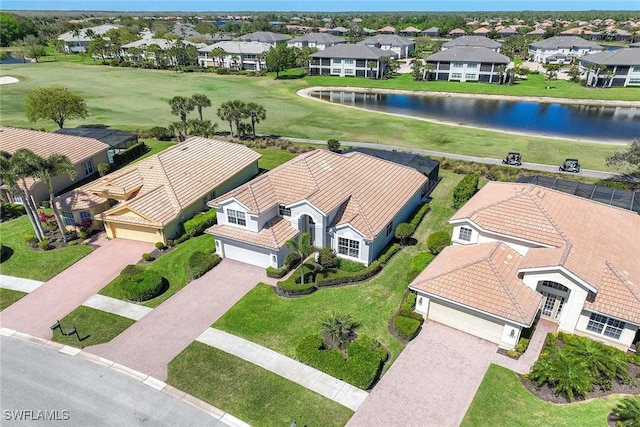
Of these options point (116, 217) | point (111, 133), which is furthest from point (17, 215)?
point (111, 133)

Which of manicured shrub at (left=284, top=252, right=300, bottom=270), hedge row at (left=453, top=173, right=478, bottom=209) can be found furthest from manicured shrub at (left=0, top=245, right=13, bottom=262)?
hedge row at (left=453, top=173, right=478, bottom=209)

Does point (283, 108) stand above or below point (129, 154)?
below

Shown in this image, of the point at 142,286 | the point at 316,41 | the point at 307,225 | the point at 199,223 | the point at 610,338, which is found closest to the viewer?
the point at 610,338

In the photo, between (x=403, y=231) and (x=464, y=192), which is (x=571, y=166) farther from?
(x=403, y=231)

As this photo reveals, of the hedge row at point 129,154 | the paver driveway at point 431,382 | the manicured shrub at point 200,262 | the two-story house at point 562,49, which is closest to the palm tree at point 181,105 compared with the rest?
the hedge row at point 129,154

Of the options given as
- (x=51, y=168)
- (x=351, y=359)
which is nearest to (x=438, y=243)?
(x=351, y=359)

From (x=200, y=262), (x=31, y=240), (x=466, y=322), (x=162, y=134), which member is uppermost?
(x=162, y=134)

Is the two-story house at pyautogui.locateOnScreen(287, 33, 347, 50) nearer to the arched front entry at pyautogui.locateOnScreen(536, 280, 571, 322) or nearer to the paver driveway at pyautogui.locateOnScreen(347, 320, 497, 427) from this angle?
the arched front entry at pyautogui.locateOnScreen(536, 280, 571, 322)

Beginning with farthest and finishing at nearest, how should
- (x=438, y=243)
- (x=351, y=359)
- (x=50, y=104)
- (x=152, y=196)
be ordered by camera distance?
(x=50, y=104) → (x=152, y=196) → (x=438, y=243) → (x=351, y=359)

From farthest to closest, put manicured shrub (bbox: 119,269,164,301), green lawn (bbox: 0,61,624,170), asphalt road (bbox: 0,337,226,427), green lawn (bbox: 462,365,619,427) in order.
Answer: green lawn (bbox: 0,61,624,170) < manicured shrub (bbox: 119,269,164,301) < asphalt road (bbox: 0,337,226,427) < green lawn (bbox: 462,365,619,427)
